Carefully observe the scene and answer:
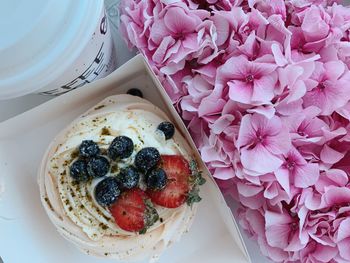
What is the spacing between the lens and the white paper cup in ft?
2.85

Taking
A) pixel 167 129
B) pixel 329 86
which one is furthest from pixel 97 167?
pixel 329 86

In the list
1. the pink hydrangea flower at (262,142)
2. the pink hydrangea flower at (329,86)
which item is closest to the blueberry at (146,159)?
the pink hydrangea flower at (262,142)

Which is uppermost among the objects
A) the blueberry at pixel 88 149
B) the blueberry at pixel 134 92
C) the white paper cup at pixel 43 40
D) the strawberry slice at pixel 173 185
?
the white paper cup at pixel 43 40

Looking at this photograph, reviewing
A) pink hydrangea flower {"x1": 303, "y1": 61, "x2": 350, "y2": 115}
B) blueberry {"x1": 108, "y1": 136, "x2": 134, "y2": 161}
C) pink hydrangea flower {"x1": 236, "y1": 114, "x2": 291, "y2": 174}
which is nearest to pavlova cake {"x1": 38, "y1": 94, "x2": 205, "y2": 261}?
blueberry {"x1": 108, "y1": 136, "x2": 134, "y2": 161}

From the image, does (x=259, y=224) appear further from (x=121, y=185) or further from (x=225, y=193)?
(x=121, y=185)

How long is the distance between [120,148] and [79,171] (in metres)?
0.08

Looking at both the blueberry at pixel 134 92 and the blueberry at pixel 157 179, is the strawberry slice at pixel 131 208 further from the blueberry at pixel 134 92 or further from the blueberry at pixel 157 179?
the blueberry at pixel 134 92

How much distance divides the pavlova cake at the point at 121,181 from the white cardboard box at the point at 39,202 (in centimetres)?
4

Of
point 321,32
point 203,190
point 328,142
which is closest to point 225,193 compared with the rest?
point 203,190

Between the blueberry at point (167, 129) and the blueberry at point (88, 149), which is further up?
the blueberry at point (88, 149)

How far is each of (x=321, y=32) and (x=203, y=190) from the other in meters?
0.36

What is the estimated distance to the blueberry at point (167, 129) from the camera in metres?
1.02

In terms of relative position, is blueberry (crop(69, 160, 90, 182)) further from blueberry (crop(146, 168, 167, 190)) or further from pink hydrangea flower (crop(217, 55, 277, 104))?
pink hydrangea flower (crop(217, 55, 277, 104))

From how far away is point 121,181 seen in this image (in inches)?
37.6
